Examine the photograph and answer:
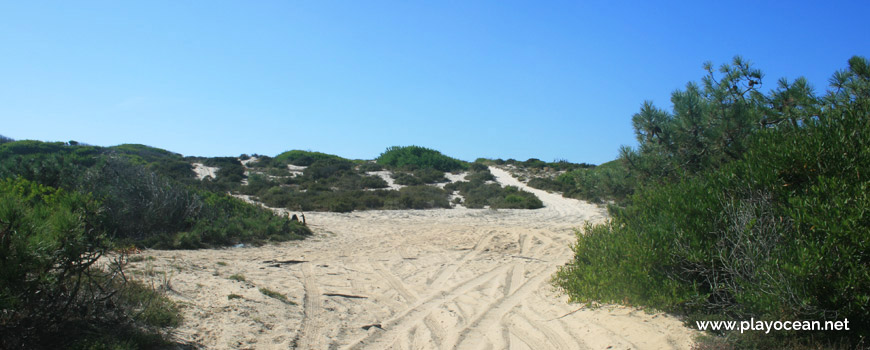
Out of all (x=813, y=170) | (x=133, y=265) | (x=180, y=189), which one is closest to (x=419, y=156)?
(x=180, y=189)

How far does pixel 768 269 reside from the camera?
3334mm

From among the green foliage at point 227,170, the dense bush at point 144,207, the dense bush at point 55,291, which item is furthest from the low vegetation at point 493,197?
the dense bush at point 55,291

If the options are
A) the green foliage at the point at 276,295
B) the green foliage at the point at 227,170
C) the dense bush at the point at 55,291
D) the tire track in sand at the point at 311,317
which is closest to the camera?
the dense bush at the point at 55,291

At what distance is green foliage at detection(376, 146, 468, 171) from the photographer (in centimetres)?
3484

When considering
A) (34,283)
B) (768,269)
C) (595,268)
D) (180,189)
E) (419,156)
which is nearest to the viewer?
(34,283)

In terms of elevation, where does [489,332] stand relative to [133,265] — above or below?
below

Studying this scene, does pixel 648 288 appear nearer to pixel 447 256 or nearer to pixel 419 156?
pixel 447 256

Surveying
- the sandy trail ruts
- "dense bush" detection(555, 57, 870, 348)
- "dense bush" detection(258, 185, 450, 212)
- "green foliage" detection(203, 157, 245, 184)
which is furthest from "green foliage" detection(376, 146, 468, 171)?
"dense bush" detection(555, 57, 870, 348)

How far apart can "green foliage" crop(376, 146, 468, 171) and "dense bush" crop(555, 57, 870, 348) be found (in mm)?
27703

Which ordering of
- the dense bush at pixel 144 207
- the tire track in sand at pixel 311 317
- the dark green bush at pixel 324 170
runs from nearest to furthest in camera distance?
the tire track in sand at pixel 311 317 < the dense bush at pixel 144 207 < the dark green bush at pixel 324 170

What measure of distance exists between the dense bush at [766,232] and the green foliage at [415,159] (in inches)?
1091

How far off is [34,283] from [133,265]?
332 cm

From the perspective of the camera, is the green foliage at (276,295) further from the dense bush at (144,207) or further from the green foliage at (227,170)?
the green foliage at (227,170)

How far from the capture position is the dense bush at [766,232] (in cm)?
301
